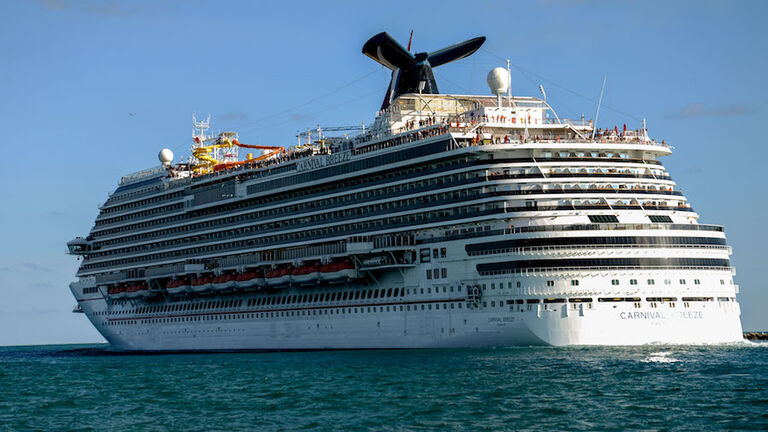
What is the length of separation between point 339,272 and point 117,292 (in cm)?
3709

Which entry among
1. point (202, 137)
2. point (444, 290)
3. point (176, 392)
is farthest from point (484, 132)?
point (202, 137)

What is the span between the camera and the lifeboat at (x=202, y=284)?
282 feet

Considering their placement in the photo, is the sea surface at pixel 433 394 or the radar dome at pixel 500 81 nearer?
the sea surface at pixel 433 394

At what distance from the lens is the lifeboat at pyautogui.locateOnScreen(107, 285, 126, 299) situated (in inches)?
3848

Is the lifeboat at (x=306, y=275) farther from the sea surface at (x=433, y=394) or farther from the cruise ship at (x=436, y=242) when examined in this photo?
the sea surface at (x=433, y=394)

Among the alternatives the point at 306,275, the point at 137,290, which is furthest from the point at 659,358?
the point at 137,290

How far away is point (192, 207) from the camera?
307ft

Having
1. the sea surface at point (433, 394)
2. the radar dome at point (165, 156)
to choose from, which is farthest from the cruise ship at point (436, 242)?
the radar dome at point (165, 156)

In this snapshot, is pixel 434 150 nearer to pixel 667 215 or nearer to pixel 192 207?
pixel 667 215

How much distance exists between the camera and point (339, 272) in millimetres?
71750

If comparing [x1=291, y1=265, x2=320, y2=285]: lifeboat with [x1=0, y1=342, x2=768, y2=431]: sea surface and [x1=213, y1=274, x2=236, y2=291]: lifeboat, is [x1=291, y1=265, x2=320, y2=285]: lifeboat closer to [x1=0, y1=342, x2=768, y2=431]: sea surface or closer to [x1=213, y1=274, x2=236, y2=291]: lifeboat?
[x1=213, y1=274, x2=236, y2=291]: lifeboat

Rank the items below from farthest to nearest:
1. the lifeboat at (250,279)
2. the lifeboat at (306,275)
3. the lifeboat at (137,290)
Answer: the lifeboat at (137,290) < the lifeboat at (250,279) < the lifeboat at (306,275)

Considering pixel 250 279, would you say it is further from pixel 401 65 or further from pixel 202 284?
pixel 401 65

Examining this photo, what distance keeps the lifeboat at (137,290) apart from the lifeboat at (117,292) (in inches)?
36.1
